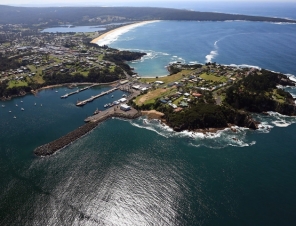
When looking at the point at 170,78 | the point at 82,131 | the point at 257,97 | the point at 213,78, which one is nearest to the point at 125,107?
the point at 82,131

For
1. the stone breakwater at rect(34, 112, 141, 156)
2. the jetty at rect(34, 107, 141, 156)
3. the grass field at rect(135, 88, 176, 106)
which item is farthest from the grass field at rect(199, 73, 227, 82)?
the stone breakwater at rect(34, 112, 141, 156)


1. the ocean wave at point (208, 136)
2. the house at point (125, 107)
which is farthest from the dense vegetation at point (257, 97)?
the house at point (125, 107)

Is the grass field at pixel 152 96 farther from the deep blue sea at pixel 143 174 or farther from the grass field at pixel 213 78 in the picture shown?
the grass field at pixel 213 78

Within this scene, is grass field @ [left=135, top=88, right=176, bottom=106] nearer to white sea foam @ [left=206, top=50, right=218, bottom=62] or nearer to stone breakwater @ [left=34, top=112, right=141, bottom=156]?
stone breakwater @ [left=34, top=112, right=141, bottom=156]

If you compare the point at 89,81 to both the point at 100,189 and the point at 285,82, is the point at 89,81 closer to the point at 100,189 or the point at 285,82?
the point at 100,189

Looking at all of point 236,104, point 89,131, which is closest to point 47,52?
point 89,131

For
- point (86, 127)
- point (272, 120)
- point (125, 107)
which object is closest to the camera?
point (86, 127)

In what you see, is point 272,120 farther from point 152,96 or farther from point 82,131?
point 82,131
